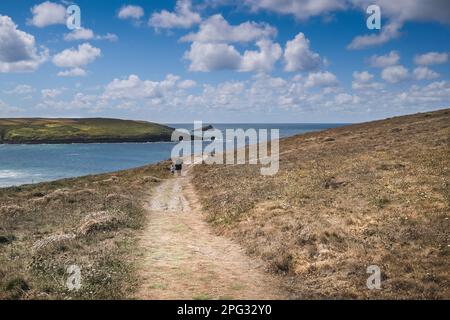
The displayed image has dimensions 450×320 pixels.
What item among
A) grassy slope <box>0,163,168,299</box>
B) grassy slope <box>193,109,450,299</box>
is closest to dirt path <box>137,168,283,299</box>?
grassy slope <box>0,163,168,299</box>

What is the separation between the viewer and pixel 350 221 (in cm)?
2123

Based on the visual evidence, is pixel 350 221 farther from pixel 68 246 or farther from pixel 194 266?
pixel 68 246

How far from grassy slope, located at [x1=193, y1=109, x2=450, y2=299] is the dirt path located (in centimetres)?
92

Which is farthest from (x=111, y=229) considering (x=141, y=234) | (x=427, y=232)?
(x=427, y=232)

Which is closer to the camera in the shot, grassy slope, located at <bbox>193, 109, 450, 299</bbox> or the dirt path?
the dirt path

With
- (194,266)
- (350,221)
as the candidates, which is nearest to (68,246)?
(194,266)

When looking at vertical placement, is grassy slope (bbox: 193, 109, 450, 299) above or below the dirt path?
above

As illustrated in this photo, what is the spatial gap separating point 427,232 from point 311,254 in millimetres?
5265

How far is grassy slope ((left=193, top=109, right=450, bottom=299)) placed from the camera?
1448 centimetres

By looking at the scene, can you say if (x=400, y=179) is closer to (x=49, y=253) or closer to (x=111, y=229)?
(x=111, y=229)

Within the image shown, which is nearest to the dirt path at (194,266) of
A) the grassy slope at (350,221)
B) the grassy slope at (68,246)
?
the grassy slope at (68,246)

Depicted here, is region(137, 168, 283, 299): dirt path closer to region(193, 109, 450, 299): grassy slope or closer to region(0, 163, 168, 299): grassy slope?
region(0, 163, 168, 299): grassy slope
